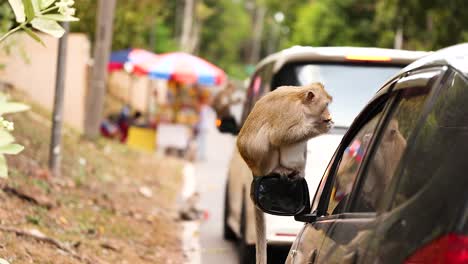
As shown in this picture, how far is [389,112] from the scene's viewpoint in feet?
11.9

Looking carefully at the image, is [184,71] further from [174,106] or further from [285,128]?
[285,128]

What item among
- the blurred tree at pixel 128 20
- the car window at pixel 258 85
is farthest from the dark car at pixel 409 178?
the blurred tree at pixel 128 20

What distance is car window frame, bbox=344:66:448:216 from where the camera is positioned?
3.06m

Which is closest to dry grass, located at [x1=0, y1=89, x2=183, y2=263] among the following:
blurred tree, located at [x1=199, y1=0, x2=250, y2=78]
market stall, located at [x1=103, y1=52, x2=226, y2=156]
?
market stall, located at [x1=103, y1=52, x2=226, y2=156]

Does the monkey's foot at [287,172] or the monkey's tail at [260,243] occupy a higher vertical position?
the monkey's foot at [287,172]

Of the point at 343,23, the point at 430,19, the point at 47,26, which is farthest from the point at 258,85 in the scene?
the point at 343,23

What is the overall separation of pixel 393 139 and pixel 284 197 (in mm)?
1027

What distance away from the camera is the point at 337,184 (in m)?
4.35

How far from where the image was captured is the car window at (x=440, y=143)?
2.82 m

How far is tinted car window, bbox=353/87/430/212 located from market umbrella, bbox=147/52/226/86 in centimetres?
2224

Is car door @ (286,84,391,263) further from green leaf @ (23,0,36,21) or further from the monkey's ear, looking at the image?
the monkey's ear

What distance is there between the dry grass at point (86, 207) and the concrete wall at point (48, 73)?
108 inches

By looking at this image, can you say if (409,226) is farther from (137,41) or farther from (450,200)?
(137,41)

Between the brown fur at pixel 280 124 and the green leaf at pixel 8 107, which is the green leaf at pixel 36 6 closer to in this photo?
the green leaf at pixel 8 107
